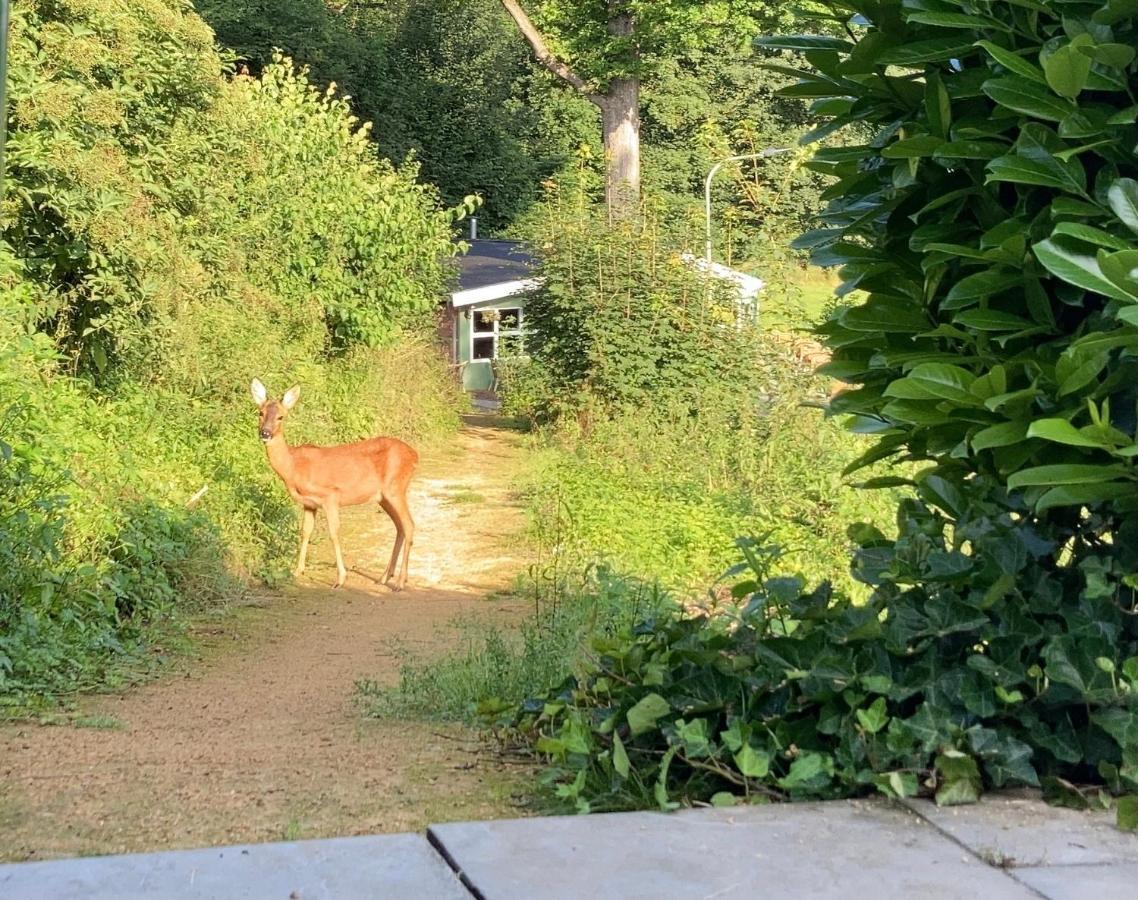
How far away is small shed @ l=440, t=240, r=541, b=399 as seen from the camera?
3403 centimetres

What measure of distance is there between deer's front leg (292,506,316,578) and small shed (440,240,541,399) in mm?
17221

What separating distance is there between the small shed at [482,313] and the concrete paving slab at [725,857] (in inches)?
1146

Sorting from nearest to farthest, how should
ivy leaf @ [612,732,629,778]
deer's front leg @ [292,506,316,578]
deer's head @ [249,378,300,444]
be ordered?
ivy leaf @ [612,732,629,778]
deer's front leg @ [292,506,316,578]
deer's head @ [249,378,300,444]

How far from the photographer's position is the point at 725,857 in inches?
118

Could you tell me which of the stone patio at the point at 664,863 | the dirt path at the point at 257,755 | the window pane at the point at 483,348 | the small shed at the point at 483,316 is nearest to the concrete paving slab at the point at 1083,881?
the stone patio at the point at 664,863

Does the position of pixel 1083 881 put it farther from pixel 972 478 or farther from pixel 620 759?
pixel 972 478

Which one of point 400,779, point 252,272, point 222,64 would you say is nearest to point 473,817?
point 400,779

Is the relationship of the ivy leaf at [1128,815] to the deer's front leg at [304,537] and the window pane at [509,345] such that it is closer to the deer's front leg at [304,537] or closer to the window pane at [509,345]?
the deer's front leg at [304,537]

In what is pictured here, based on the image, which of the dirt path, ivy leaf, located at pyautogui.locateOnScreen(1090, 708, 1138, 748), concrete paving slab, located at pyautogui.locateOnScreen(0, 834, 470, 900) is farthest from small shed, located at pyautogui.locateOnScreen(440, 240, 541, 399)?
concrete paving slab, located at pyautogui.locateOnScreen(0, 834, 470, 900)

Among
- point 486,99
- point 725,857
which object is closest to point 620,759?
point 725,857

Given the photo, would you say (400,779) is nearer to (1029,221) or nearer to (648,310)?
(1029,221)

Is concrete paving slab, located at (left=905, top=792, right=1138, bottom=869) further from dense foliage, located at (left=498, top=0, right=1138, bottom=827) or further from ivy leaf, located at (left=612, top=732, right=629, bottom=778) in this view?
ivy leaf, located at (left=612, top=732, right=629, bottom=778)

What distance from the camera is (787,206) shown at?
78.1 feet

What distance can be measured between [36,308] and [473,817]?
9.93 metres
